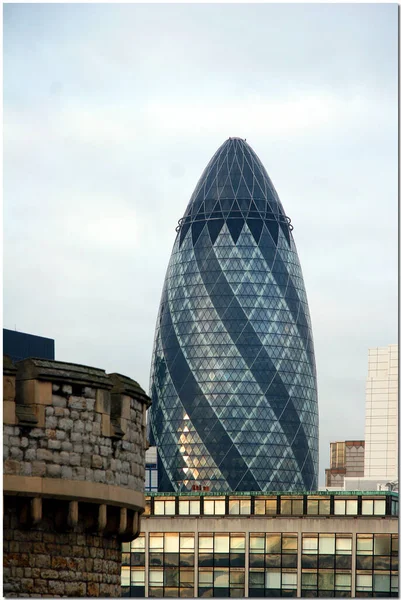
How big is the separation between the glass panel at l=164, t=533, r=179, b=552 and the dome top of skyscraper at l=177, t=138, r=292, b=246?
3650 inches

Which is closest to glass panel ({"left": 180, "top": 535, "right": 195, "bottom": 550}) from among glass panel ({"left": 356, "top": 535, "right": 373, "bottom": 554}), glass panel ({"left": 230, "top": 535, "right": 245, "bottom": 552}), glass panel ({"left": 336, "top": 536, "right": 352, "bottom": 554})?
glass panel ({"left": 230, "top": 535, "right": 245, "bottom": 552})

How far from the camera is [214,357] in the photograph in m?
163

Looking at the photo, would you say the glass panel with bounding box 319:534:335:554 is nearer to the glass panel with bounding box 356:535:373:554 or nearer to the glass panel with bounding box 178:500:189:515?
the glass panel with bounding box 356:535:373:554

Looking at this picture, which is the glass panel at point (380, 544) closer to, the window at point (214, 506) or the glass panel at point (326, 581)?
the glass panel at point (326, 581)

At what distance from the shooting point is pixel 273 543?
71.6 meters

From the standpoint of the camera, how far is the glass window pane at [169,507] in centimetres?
7788

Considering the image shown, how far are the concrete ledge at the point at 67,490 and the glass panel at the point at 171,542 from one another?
56.2 meters

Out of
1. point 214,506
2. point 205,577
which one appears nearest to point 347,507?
point 214,506

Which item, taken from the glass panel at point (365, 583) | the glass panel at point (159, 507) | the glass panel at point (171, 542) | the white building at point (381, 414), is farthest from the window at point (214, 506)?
the white building at point (381, 414)

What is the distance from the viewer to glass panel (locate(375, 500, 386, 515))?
7450 cm

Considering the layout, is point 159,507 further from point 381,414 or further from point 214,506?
point 381,414

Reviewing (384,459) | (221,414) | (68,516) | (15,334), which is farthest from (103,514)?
(221,414)

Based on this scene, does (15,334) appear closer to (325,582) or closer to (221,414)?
(325,582)

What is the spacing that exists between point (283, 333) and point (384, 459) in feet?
85.4
